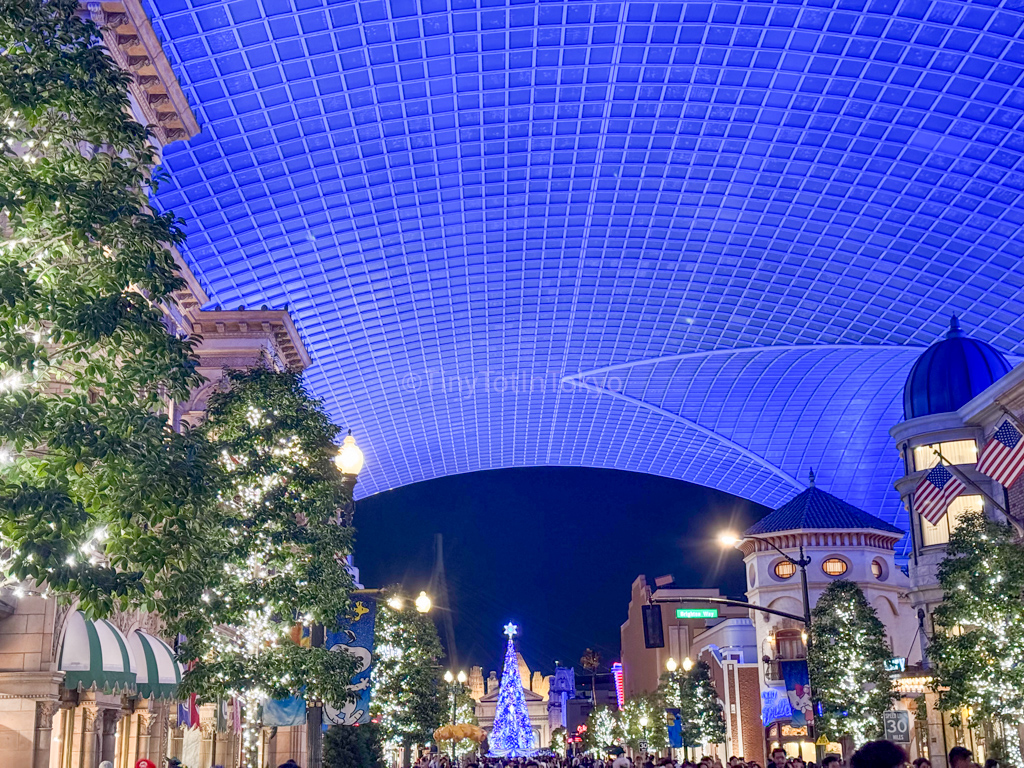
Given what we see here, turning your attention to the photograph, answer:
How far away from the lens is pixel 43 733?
76.3 feet

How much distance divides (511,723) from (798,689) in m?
86.0

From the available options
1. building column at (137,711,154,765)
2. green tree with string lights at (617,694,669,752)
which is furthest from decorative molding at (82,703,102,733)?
green tree with string lights at (617,694,669,752)

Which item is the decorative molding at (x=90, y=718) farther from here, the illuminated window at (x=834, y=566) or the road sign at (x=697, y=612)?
the illuminated window at (x=834, y=566)

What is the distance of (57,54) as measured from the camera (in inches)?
468

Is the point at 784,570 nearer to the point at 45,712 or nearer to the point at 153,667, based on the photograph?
the point at 153,667

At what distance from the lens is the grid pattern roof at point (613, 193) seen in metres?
51.2

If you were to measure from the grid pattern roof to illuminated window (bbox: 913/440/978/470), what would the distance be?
18350mm

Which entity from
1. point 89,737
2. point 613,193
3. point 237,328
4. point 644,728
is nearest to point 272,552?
point 89,737

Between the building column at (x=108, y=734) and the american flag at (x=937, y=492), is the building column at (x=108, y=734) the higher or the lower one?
the lower one

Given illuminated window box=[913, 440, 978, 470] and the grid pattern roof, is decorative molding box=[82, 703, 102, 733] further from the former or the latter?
illuminated window box=[913, 440, 978, 470]

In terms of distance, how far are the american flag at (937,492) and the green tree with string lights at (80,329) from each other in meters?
29.7

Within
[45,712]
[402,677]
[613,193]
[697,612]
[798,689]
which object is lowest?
[45,712]

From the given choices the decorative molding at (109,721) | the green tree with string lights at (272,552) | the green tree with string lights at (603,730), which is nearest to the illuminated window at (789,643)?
the green tree with string lights at (272,552)

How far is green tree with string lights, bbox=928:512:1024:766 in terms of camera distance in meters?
32.5
